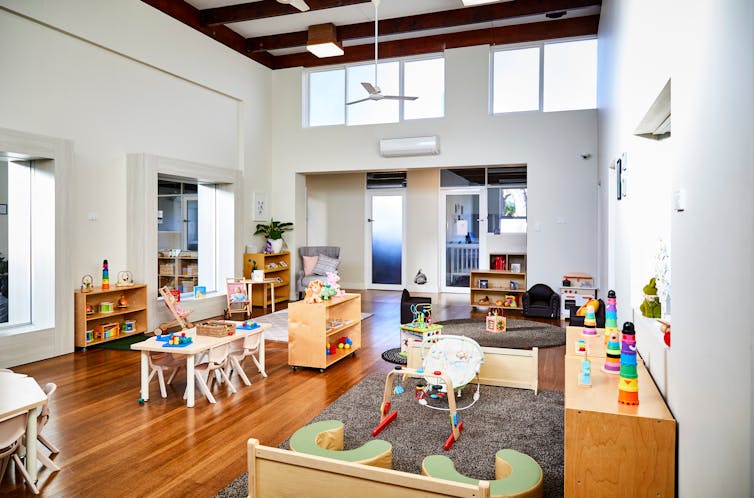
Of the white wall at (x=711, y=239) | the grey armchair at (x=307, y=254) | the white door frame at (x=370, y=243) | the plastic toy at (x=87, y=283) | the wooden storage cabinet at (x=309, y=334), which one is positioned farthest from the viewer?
the white door frame at (x=370, y=243)

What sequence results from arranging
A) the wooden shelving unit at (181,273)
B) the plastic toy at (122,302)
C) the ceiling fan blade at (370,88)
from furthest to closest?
the wooden shelving unit at (181,273) → the plastic toy at (122,302) → the ceiling fan blade at (370,88)

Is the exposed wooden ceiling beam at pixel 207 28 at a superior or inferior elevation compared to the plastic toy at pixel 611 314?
superior

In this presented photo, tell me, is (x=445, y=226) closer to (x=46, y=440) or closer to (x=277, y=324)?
(x=277, y=324)

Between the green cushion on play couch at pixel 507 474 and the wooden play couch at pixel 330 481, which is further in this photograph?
the green cushion on play couch at pixel 507 474

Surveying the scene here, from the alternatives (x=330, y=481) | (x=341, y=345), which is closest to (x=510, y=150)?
(x=341, y=345)

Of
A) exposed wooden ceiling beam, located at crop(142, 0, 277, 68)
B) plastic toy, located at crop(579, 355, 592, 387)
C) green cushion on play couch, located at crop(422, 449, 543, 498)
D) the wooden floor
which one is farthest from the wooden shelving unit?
plastic toy, located at crop(579, 355, 592, 387)

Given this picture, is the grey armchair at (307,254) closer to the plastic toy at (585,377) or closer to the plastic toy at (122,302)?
the plastic toy at (122,302)

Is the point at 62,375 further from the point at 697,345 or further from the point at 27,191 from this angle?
the point at 697,345

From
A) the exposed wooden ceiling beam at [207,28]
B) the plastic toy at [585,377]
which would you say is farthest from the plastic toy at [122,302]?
the plastic toy at [585,377]

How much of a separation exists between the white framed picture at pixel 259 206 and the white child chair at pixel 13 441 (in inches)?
270

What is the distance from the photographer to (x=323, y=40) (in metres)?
8.20

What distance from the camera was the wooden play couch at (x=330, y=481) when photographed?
67.0 inches

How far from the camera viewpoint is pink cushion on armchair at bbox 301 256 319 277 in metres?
10.1

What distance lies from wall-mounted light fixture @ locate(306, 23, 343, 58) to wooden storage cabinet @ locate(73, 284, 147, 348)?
4.50 meters
